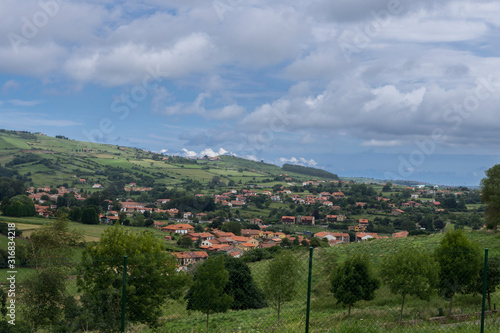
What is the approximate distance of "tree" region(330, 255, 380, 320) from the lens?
50.7ft

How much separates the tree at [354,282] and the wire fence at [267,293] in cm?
4

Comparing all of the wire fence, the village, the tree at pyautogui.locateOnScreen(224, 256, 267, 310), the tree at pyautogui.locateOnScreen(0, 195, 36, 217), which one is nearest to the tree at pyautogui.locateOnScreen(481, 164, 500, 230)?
the village

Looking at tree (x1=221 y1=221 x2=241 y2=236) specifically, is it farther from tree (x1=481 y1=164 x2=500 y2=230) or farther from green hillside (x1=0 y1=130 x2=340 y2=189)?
green hillside (x1=0 y1=130 x2=340 y2=189)

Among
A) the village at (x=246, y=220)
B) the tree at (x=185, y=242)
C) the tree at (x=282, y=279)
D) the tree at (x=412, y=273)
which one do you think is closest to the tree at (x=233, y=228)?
the village at (x=246, y=220)

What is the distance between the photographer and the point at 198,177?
178 metres

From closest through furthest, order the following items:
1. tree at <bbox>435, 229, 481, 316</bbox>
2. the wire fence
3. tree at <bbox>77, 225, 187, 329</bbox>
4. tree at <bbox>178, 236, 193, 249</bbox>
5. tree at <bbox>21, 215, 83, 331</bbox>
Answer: the wire fence, tree at <bbox>77, 225, 187, 329</bbox>, tree at <bbox>21, 215, 83, 331</bbox>, tree at <bbox>435, 229, 481, 316</bbox>, tree at <bbox>178, 236, 193, 249</bbox>

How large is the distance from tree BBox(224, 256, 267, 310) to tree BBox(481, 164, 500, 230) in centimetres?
2219

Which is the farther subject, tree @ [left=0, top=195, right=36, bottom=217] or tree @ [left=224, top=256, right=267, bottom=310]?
tree @ [left=0, top=195, right=36, bottom=217]

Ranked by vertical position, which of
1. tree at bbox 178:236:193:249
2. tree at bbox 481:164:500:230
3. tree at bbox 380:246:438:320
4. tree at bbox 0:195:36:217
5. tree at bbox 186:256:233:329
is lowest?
tree at bbox 178:236:193:249

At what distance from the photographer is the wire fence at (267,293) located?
875cm

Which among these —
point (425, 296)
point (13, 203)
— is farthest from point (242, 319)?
point (13, 203)

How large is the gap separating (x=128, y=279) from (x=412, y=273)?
9.33 metres

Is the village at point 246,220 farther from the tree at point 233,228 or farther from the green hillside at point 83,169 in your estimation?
the green hillside at point 83,169

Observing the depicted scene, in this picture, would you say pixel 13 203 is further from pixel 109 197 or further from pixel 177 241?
pixel 109 197
